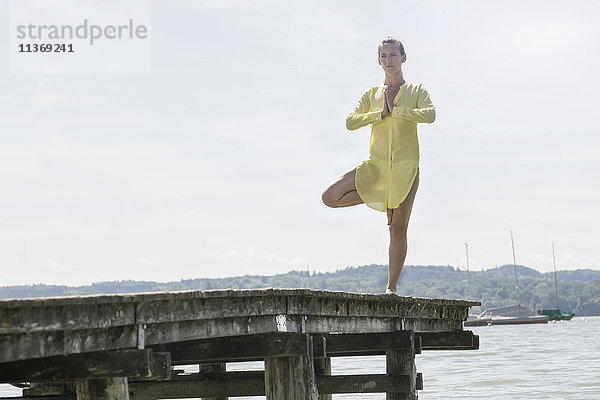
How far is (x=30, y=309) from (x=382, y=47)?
5652 mm

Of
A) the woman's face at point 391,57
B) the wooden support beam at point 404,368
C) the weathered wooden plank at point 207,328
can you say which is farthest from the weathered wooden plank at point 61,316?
the wooden support beam at point 404,368

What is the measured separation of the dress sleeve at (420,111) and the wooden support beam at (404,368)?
231 centimetres

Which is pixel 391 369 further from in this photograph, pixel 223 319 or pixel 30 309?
pixel 30 309

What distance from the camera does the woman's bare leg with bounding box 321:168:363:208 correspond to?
10.7 m

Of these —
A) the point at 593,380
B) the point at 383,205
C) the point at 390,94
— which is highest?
the point at 390,94

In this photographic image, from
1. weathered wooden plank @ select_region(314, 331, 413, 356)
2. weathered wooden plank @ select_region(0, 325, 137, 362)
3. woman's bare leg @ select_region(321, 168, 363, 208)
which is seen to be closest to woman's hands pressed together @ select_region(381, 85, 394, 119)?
woman's bare leg @ select_region(321, 168, 363, 208)

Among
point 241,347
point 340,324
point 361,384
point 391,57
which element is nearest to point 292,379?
point 241,347

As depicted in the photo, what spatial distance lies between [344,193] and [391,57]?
136 cm

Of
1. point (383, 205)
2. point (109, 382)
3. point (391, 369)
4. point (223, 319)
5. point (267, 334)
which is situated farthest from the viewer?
point (391, 369)

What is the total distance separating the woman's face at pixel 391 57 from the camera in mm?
10633

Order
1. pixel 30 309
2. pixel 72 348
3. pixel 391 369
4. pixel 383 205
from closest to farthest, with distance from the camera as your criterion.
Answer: pixel 30 309 → pixel 72 348 → pixel 383 205 → pixel 391 369

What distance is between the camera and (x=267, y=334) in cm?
887

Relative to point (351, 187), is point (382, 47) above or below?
above

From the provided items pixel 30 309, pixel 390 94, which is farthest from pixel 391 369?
pixel 30 309
